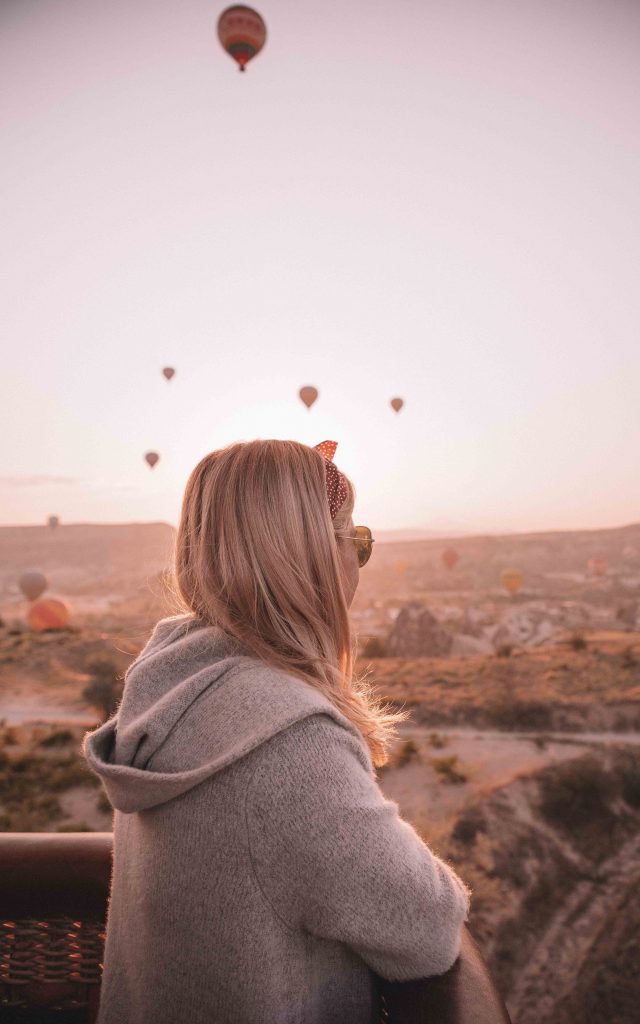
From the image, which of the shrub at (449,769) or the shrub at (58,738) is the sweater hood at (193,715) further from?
the shrub at (58,738)

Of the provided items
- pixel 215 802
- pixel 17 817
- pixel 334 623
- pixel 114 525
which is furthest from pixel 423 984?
pixel 114 525

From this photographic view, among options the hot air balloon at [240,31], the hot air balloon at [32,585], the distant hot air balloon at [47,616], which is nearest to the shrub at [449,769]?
the hot air balloon at [240,31]

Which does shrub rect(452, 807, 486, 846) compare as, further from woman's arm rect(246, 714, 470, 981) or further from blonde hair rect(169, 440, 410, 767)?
woman's arm rect(246, 714, 470, 981)

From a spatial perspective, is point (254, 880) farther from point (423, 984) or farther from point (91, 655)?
point (91, 655)

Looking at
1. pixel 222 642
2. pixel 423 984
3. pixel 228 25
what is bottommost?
pixel 423 984

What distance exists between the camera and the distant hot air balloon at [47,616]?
75.2 feet

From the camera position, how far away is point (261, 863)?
3.02ft

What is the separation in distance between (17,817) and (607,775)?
8.30 m

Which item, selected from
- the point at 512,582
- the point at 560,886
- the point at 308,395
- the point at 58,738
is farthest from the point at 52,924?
the point at 512,582

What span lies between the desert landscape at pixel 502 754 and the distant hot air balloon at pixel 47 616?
694mm

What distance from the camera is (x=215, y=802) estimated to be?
37.1 inches

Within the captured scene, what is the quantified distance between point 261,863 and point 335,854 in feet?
0.40

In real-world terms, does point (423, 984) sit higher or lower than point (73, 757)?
higher

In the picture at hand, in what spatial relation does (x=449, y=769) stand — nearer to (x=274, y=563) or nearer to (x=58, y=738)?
(x=58, y=738)
